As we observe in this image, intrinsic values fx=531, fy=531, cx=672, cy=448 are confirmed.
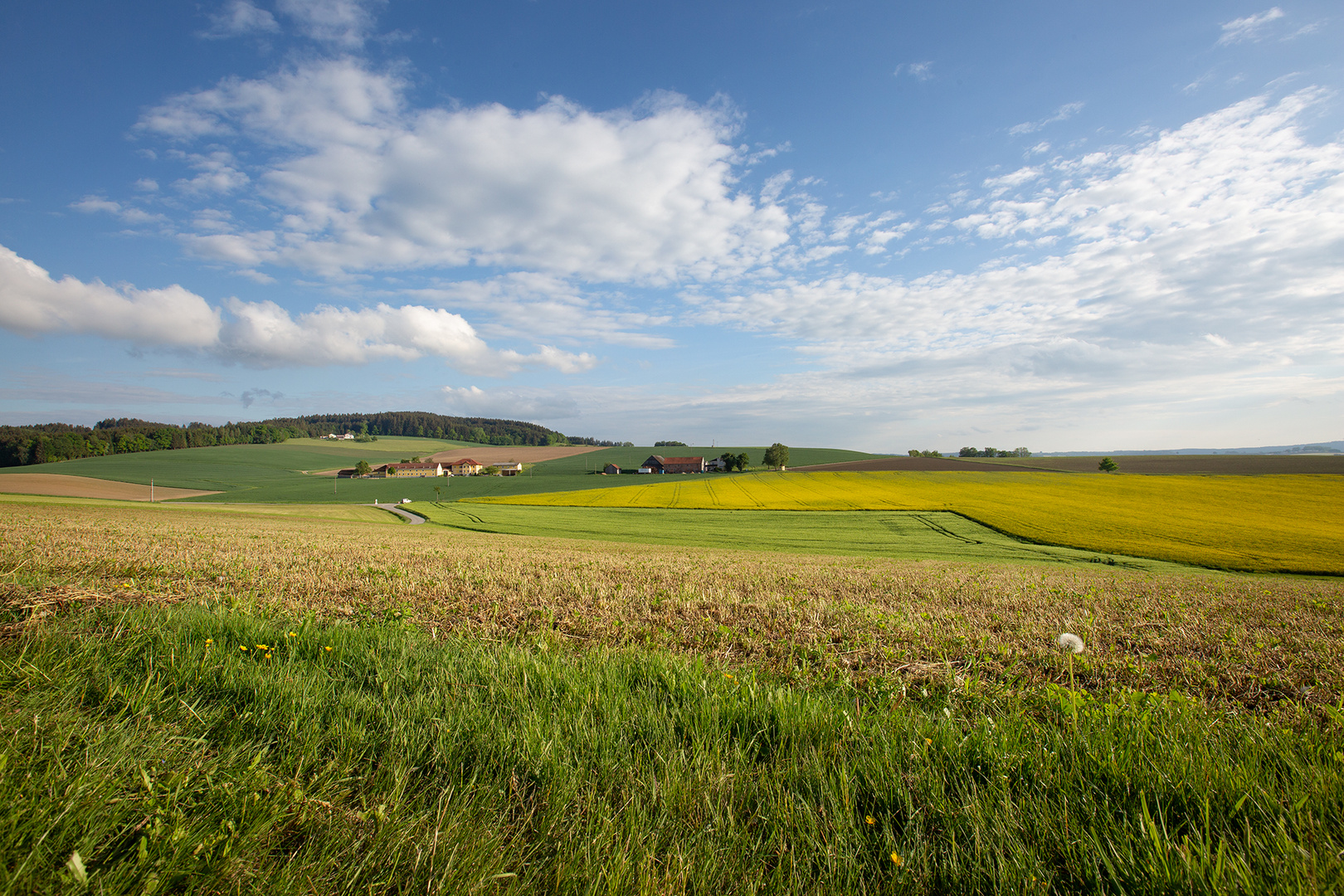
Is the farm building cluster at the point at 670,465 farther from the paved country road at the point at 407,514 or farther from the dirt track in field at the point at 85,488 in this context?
the dirt track in field at the point at 85,488

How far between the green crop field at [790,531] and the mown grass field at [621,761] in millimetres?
21550

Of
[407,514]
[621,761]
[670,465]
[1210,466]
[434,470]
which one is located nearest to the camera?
[621,761]

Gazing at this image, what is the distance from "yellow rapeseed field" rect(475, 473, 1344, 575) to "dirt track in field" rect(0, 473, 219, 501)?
43.3 meters

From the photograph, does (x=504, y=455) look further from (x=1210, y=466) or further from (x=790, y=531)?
(x=1210, y=466)

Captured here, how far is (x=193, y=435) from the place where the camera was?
134m

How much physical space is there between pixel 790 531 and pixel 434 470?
102992mm

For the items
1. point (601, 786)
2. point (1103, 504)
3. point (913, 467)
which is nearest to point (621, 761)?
point (601, 786)

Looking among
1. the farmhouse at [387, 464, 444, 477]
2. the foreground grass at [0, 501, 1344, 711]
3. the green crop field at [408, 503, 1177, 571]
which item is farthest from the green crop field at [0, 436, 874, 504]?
the foreground grass at [0, 501, 1344, 711]

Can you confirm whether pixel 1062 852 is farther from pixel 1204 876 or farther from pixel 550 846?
pixel 550 846

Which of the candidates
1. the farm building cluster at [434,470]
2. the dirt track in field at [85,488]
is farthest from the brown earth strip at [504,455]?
the dirt track in field at [85,488]

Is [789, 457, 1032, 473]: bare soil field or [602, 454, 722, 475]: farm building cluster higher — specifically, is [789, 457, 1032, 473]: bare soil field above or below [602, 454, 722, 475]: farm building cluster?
above

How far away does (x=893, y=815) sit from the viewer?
224 centimetres

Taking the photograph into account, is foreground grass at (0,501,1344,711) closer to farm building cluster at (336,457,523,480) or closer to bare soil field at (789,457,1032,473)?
bare soil field at (789,457,1032,473)

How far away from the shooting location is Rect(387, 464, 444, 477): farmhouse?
11319cm
